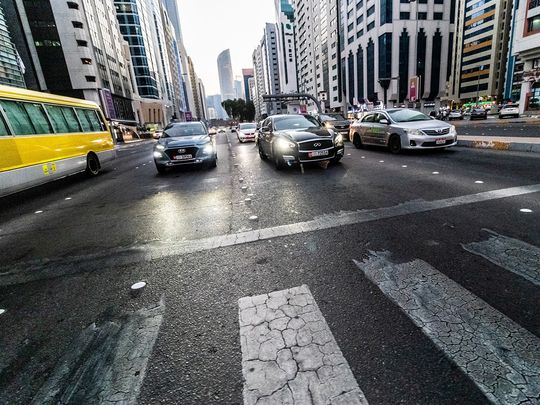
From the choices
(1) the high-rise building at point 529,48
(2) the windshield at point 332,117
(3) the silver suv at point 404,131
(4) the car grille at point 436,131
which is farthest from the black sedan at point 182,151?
(1) the high-rise building at point 529,48

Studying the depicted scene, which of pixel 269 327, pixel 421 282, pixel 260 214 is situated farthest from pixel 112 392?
pixel 260 214

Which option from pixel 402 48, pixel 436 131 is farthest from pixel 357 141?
pixel 402 48

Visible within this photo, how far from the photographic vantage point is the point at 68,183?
961 centimetres

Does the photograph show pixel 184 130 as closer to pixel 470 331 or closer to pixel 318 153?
pixel 318 153

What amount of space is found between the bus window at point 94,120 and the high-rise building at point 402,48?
62216 millimetres

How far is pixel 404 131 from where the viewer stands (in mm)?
9844

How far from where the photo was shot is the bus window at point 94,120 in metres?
10.7

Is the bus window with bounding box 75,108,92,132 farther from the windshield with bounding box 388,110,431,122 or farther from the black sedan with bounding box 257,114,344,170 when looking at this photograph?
the windshield with bounding box 388,110,431,122

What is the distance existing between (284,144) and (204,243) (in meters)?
5.38

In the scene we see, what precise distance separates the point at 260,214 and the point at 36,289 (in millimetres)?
2974

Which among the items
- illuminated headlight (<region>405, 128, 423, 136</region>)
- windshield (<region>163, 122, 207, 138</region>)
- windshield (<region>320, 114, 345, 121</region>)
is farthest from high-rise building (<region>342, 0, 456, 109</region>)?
windshield (<region>163, 122, 207, 138</region>)

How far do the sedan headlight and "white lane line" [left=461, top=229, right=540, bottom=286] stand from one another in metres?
5.62

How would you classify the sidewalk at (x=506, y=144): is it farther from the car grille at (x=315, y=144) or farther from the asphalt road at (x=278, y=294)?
the car grille at (x=315, y=144)

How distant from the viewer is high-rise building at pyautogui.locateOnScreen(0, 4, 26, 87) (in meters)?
37.9
